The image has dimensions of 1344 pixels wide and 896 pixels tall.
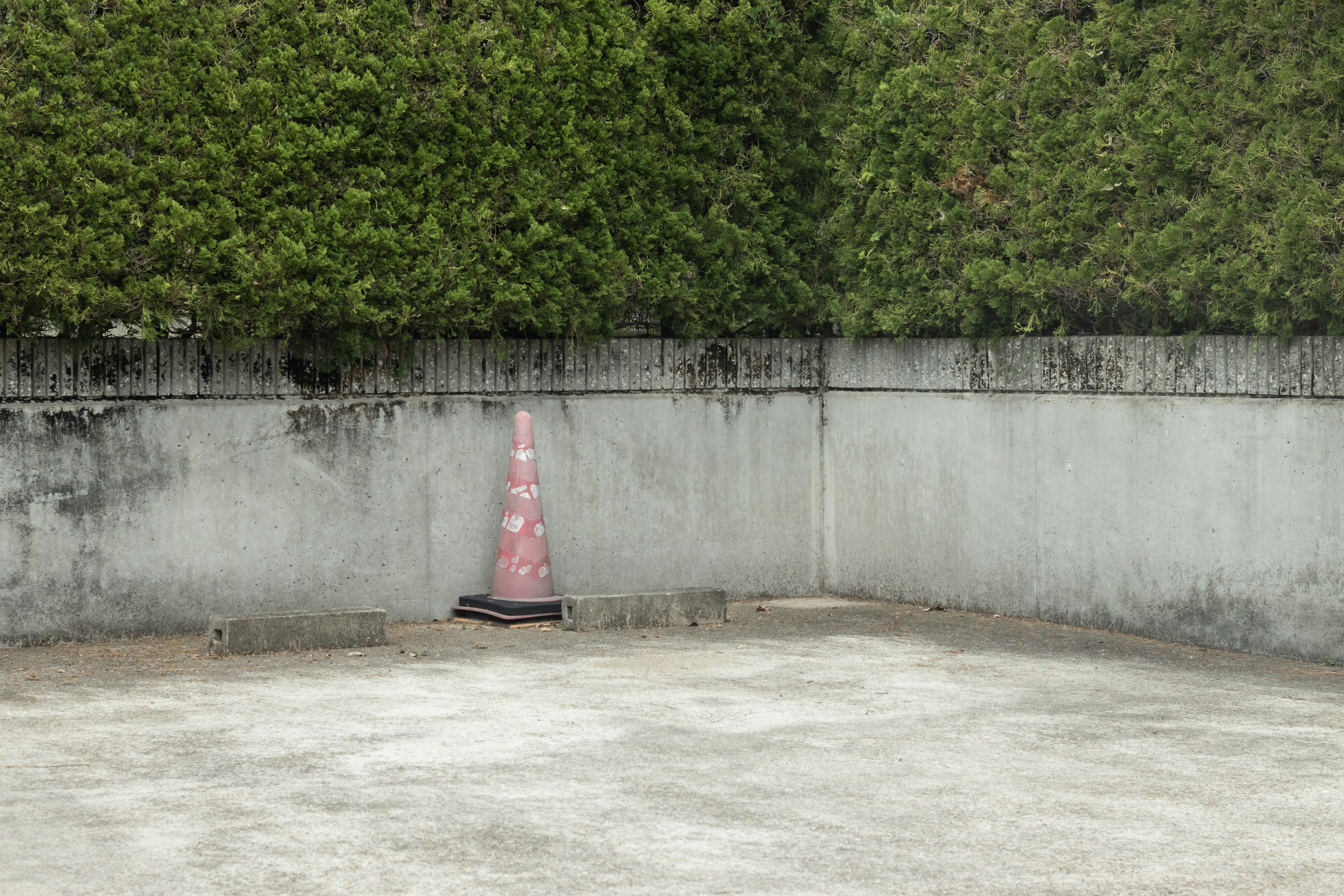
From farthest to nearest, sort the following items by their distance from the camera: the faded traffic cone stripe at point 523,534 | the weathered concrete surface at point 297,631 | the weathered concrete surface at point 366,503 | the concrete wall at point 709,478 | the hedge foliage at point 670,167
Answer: the faded traffic cone stripe at point 523,534 → the weathered concrete surface at point 366,503 → the concrete wall at point 709,478 → the weathered concrete surface at point 297,631 → the hedge foliage at point 670,167

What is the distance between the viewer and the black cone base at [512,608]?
10.9m

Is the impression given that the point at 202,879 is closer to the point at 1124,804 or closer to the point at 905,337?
the point at 1124,804

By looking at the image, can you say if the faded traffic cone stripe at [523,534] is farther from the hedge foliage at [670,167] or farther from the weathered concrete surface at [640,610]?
the hedge foliage at [670,167]

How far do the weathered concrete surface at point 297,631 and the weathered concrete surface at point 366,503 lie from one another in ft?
2.22

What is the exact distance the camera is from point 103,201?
380 inches

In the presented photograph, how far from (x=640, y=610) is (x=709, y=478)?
173 centimetres

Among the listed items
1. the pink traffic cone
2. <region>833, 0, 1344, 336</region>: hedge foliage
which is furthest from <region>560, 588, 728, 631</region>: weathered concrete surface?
<region>833, 0, 1344, 336</region>: hedge foliage

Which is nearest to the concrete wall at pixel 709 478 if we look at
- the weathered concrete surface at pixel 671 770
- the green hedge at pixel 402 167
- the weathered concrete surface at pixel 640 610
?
the green hedge at pixel 402 167

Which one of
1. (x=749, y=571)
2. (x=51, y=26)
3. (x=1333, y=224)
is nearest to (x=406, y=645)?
(x=749, y=571)

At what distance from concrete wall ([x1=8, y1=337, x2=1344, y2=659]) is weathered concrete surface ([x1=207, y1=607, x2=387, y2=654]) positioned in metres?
0.88

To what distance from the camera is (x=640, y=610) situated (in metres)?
10.8

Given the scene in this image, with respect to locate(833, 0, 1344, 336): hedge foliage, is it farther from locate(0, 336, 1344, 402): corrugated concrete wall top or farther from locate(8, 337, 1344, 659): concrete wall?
locate(8, 337, 1344, 659): concrete wall

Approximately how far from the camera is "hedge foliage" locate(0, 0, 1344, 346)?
945 centimetres

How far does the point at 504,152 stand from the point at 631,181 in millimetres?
1067
